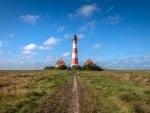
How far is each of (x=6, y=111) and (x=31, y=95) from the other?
252 inches

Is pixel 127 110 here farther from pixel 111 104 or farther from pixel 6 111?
pixel 6 111

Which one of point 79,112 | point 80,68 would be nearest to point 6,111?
point 79,112

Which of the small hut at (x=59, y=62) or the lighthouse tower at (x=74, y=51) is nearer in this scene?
the lighthouse tower at (x=74, y=51)

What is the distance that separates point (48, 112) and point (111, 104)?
163 inches

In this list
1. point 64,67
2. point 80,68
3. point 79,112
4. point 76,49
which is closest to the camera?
point 79,112

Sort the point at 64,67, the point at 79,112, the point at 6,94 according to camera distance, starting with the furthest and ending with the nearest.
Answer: the point at 64,67
the point at 6,94
the point at 79,112

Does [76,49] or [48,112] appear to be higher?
[76,49]

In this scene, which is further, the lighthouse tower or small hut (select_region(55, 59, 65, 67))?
small hut (select_region(55, 59, 65, 67))

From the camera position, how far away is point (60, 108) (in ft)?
47.5

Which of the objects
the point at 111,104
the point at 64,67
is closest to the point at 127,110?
the point at 111,104

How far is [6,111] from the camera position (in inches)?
539

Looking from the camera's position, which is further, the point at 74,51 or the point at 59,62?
the point at 59,62

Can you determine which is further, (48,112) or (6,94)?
(6,94)

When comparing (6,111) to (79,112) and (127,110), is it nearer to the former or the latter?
(79,112)
